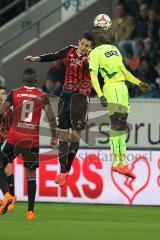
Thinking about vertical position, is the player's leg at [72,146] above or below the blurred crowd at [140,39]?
below

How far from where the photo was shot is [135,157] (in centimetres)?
1755

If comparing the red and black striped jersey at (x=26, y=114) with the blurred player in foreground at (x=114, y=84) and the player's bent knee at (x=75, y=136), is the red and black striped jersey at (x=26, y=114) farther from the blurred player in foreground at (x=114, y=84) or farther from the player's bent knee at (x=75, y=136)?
the player's bent knee at (x=75, y=136)

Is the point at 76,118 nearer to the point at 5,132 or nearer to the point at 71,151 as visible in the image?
the point at 71,151

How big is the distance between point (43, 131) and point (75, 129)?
201 inches

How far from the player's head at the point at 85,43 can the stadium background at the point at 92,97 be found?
285 centimetres

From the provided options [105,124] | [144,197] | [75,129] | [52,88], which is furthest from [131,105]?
[75,129]

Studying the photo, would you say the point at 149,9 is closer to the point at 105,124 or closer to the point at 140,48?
the point at 140,48

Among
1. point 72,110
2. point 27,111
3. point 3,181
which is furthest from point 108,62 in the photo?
point 3,181

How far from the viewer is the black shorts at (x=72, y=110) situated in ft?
50.5

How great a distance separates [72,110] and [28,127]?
3.62 feet

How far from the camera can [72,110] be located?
1548 centimetres

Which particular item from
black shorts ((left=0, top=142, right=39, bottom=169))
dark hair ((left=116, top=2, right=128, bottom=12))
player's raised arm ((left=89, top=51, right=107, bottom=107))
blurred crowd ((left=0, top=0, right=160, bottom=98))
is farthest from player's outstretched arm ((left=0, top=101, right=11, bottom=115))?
dark hair ((left=116, top=2, right=128, bottom=12))

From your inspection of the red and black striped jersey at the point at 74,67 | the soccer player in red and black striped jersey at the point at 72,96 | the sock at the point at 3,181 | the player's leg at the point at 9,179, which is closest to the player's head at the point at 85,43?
the soccer player in red and black striped jersey at the point at 72,96

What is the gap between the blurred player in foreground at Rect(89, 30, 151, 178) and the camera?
14720 millimetres
